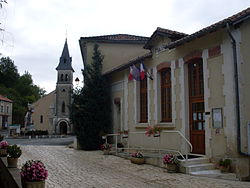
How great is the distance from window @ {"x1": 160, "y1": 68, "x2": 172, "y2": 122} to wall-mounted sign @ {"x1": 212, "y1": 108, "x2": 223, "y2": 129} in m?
→ 2.59

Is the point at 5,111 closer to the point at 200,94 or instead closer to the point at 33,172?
the point at 200,94

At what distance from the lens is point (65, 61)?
170 feet

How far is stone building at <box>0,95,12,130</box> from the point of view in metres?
55.4

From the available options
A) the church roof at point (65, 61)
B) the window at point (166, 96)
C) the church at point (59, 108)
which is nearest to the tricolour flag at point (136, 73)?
the window at point (166, 96)

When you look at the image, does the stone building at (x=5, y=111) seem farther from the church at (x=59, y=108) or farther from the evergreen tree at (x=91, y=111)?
the evergreen tree at (x=91, y=111)

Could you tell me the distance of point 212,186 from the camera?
672cm

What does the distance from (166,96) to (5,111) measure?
52311 mm

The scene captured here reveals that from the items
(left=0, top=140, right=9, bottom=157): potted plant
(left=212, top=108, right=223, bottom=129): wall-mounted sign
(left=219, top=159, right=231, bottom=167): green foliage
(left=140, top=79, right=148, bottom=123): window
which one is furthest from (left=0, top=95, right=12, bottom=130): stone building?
(left=219, top=159, right=231, bottom=167): green foliage

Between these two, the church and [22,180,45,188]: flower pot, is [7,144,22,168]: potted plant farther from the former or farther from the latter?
the church

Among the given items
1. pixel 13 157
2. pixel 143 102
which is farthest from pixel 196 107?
pixel 13 157

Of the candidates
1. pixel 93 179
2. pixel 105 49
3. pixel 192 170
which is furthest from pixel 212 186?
pixel 105 49

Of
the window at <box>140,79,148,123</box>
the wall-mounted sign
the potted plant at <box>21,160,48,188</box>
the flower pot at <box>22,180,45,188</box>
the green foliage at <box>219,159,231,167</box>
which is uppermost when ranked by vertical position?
the window at <box>140,79,148,123</box>

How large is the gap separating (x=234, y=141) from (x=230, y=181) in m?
1.20

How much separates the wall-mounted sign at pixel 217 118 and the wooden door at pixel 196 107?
2.70ft
